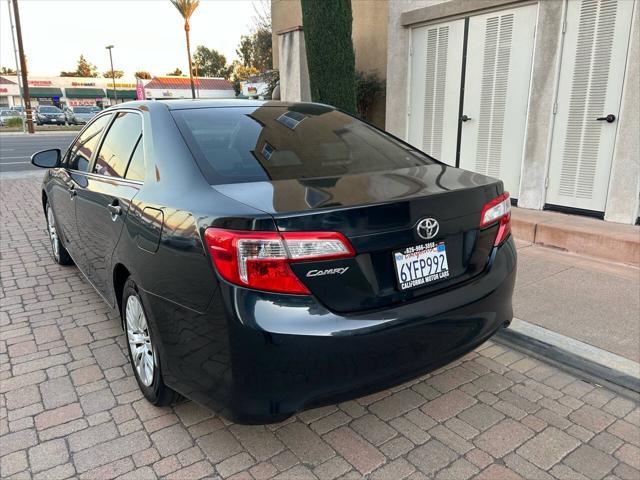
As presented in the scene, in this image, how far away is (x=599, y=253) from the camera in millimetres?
4918

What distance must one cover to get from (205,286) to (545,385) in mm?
2083

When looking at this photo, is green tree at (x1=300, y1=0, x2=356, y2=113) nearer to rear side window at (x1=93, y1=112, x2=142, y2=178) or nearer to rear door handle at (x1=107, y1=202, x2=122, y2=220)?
rear side window at (x1=93, y1=112, x2=142, y2=178)

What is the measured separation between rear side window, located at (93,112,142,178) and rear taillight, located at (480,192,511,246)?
193 cm

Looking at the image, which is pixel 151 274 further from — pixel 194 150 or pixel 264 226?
pixel 264 226

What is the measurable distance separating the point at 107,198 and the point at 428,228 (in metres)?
1.95

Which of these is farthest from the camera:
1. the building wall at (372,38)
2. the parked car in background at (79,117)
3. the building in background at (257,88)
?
the parked car in background at (79,117)

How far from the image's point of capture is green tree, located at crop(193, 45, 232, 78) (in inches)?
2990

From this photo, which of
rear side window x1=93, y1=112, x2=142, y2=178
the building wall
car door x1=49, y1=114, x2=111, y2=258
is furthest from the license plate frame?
the building wall

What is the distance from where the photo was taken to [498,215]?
2537 millimetres

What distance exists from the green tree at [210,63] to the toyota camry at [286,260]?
255ft

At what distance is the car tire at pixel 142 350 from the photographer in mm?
2533

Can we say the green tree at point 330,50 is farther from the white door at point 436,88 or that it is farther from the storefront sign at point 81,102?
the storefront sign at point 81,102

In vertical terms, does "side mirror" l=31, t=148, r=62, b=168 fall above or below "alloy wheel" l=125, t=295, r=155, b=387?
above

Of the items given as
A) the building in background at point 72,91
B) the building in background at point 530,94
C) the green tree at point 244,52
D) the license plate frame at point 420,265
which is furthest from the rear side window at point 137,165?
the building in background at point 72,91
